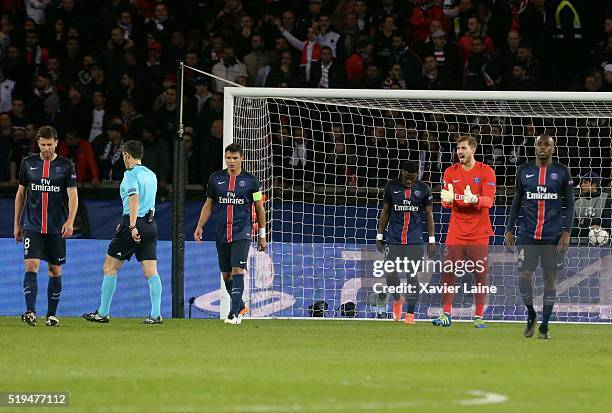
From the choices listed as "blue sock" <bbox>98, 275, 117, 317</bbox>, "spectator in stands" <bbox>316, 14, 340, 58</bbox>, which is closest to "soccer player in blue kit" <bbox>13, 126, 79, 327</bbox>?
"blue sock" <bbox>98, 275, 117, 317</bbox>

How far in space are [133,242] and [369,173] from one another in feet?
15.3

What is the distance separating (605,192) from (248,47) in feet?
23.0

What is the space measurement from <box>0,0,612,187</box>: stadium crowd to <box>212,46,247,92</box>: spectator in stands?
3 centimetres

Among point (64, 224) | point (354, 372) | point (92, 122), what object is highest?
point (92, 122)

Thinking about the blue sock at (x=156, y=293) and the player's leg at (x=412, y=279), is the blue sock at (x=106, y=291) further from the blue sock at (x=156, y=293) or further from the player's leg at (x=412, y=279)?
the player's leg at (x=412, y=279)

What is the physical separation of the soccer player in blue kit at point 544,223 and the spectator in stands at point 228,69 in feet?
27.6

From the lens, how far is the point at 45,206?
14.4m

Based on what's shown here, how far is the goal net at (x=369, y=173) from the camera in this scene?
1612 cm

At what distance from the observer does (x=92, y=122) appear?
21.2 m

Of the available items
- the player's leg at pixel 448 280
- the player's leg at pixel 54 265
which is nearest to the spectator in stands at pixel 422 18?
the player's leg at pixel 448 280

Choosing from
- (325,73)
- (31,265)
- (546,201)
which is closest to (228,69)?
(325,73)

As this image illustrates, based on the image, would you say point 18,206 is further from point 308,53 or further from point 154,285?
Result: point 308,53

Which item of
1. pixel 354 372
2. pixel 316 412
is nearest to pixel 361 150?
pixel 354 372

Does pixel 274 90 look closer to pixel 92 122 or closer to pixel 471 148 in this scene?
pixel 471 148
